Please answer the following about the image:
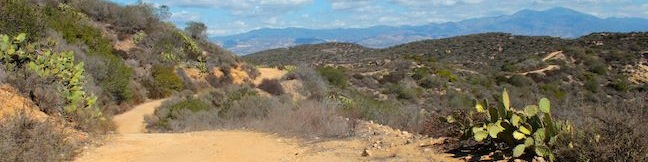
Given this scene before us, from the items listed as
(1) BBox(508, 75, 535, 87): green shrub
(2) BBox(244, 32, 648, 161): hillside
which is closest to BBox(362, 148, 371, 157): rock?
(2) BBox(244, 32, 648, 161): hillside

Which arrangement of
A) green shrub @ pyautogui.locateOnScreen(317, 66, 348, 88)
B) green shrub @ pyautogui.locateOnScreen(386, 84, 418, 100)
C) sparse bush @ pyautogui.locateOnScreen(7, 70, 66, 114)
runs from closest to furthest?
1. sparse bush @ pyautogui.locateOnScreen(7, 70, 66, 114)
2. green shrub @ pyautogui.locateOnScreen(386, 84, 418, 100)
3. green shrub @ pyautogui.locateOnScreen(317, 66, 348, 88)

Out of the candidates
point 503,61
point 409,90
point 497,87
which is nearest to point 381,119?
point 409,90

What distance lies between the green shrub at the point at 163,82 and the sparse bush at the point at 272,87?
12.8 ft

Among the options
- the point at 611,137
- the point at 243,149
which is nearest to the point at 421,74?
the point at 243,149

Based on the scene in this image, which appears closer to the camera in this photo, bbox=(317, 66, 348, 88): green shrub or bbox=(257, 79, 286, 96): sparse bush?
bbox=(257, 79, 286, 96): sparse bush

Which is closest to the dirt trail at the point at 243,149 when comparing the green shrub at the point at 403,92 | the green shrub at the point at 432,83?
the green shrub at the point at 403,92

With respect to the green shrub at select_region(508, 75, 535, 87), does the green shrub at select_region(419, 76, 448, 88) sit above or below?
above

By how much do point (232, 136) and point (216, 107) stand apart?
671 centimetres

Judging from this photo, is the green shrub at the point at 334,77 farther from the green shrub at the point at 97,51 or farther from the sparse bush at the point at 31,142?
the sparse bush at the point at 31,142

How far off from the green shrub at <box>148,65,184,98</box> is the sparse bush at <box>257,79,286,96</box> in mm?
3890

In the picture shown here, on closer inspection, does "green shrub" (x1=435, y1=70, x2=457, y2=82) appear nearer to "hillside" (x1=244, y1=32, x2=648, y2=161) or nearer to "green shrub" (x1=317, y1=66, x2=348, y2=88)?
"hillside" (x1=244, y1=32, x2=648, y2=161)

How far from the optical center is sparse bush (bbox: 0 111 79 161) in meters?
6.69

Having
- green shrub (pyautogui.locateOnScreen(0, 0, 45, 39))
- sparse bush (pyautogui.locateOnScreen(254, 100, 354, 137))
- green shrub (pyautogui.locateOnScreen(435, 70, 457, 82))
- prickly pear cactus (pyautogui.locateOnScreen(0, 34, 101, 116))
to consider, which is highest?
green shrub (pyautogui.locateOnScreen(0, 0, 45, 39))

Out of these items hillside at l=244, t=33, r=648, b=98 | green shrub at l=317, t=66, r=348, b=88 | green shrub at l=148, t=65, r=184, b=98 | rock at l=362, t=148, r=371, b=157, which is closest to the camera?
rock at l=362, t=148, r=371, b=157
